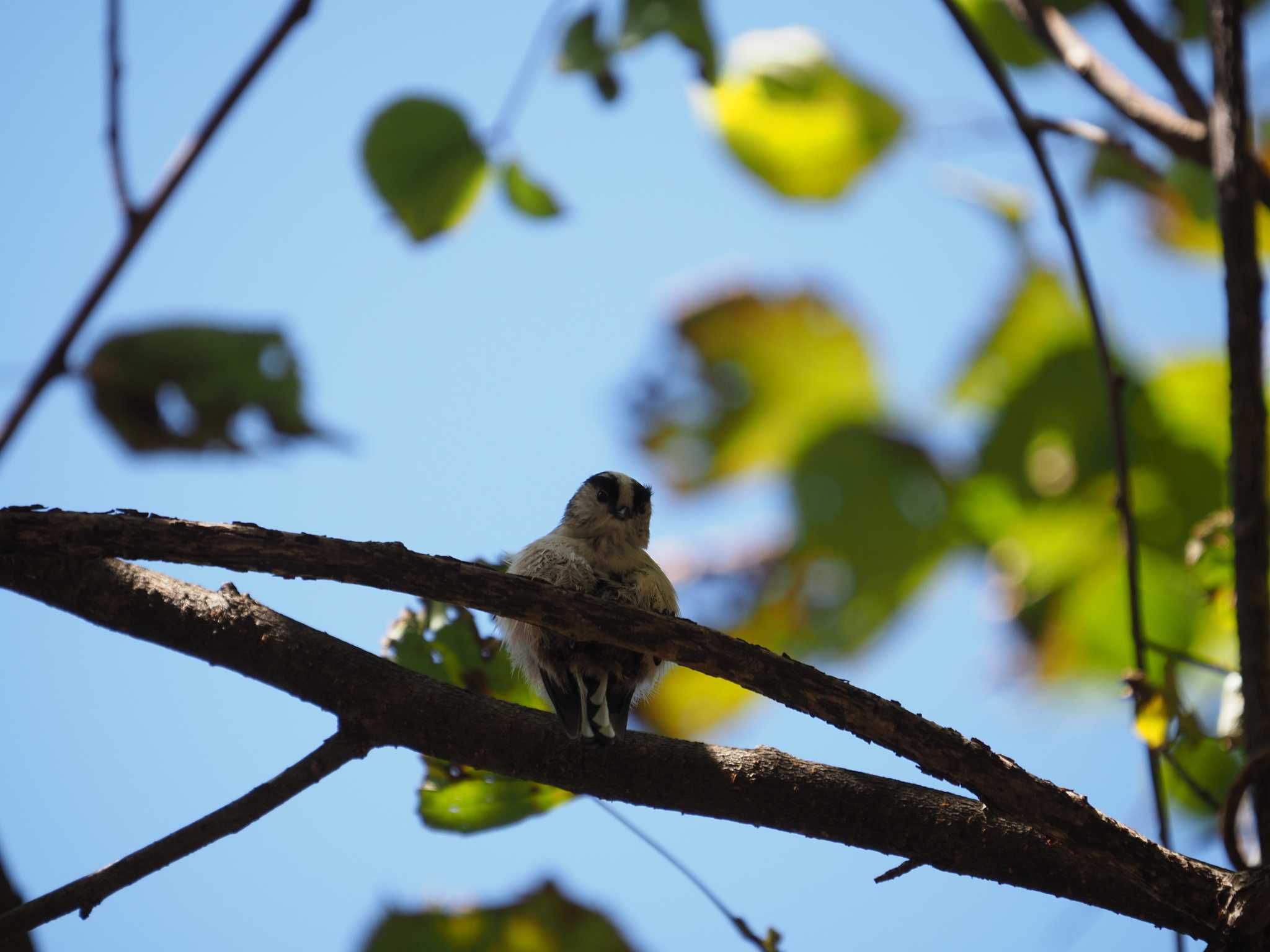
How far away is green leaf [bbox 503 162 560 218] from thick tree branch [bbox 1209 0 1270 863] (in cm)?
153

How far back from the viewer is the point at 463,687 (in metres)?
2.44

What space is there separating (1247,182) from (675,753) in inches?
67.7

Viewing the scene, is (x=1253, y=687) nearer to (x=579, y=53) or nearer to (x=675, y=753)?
(x=675, y=753)


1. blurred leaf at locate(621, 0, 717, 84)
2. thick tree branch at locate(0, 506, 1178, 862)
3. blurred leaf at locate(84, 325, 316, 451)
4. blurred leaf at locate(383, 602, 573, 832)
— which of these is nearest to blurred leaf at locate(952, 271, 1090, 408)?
blurred leaf at locate(621, 0, 717, 84)

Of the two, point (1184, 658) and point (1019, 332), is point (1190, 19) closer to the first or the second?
point (1019, 332)

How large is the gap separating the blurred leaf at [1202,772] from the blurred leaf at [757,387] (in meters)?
1.69

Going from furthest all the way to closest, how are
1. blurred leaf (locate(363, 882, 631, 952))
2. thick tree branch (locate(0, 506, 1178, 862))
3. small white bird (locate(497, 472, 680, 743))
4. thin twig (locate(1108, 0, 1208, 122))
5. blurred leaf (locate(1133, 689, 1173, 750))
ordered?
thin twig (locate(1108, 0, 1208, 122)) → small white bird (locate(497, 472, 680, 743)) → blurred leaf (locate(1133, 689, 1173, 750)) → blurred leaf (locate(363, 882, 631, 952)) → thick tree branch (locate(0, 506, 1178, 862))

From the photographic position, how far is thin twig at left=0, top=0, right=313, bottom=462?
1.47 metres

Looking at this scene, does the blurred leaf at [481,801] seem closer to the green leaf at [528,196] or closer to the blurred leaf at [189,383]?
the blurred leaf at [189,383]

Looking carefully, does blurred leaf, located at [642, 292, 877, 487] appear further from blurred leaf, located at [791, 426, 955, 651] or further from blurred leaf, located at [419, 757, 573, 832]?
blurred leaf, located at [419, 757, 573, 832]

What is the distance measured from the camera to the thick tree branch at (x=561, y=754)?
75.9 inches

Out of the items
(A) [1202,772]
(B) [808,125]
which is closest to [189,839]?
(A) [1202,772]

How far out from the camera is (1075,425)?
11.1 feet

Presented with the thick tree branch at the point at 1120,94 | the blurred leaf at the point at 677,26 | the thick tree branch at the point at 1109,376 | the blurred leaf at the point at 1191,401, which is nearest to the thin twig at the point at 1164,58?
the thick tree branch at the point at 1120,94
